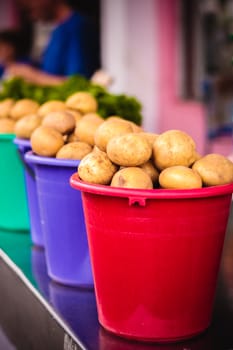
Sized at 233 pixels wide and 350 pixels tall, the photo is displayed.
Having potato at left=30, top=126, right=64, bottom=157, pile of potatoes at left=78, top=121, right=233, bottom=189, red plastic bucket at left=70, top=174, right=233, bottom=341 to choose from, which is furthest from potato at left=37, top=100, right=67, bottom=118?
red plastic bucket at left=70, top=174, right=233, bottom=341

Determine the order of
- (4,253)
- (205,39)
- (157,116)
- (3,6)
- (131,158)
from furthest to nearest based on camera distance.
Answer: (3,6) → (157,116) → (205,39) → (4,253) → (131,158)

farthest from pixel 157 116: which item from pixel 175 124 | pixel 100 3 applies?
pixel 100 3

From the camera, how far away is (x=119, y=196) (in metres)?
1.32

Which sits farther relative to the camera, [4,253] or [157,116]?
[157,116]

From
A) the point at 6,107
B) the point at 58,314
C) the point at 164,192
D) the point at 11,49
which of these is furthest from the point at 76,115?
the point at 11,49

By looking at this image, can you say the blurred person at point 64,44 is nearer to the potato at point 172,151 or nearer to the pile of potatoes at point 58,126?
the pile of potatoes at point 58,126

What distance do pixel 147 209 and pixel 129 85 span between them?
Result: 596 cm

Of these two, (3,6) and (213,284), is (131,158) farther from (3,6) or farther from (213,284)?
(3,6)

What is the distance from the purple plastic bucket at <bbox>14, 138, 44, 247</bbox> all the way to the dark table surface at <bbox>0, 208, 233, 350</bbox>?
39 mm

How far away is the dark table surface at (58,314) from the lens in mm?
1394

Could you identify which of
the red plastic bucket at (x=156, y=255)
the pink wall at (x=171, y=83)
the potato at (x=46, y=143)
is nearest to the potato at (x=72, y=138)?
the potato at (x=46, y=143)

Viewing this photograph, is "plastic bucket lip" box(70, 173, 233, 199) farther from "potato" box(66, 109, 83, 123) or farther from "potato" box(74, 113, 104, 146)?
"potato" box(66, 109, 83, 123)

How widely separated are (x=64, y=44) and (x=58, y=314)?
3.14m

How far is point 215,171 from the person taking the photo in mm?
1386
